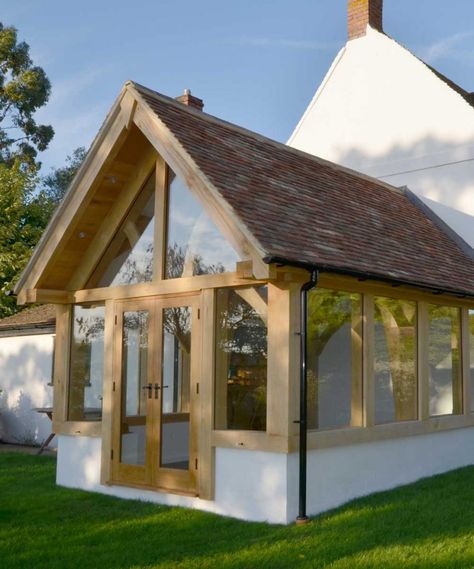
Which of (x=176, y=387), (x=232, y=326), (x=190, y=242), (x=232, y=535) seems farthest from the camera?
(x=190, y=242)

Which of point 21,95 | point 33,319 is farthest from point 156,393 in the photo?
point 21,95

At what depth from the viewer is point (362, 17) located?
695 inches

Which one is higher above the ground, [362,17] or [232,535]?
[362,17]

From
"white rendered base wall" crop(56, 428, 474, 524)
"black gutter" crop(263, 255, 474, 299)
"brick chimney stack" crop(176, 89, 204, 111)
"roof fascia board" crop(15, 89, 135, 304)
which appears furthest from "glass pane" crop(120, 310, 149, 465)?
"brick chimney stack" crop(176, 89, 204, 111)

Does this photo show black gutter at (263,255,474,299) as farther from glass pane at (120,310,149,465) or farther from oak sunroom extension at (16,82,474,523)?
glass pane at (120,310,149,465)

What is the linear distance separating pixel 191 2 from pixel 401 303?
6192mm

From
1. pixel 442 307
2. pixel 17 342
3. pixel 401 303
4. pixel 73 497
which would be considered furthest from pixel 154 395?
pixel 17 342

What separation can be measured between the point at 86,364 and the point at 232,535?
4093mm

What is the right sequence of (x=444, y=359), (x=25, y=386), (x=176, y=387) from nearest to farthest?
1. (x=176, y=387)
2. (x=444, y=359)
3. (x=25, y=386)

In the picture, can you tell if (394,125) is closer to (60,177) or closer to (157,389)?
(157,389)

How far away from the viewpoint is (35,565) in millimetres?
6914

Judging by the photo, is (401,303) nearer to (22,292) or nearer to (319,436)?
(319,436)

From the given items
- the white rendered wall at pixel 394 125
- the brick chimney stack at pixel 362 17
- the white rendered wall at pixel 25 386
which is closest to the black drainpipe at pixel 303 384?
the white rendered wall at pixel 394 125

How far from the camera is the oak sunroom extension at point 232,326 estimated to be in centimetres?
A: 874
